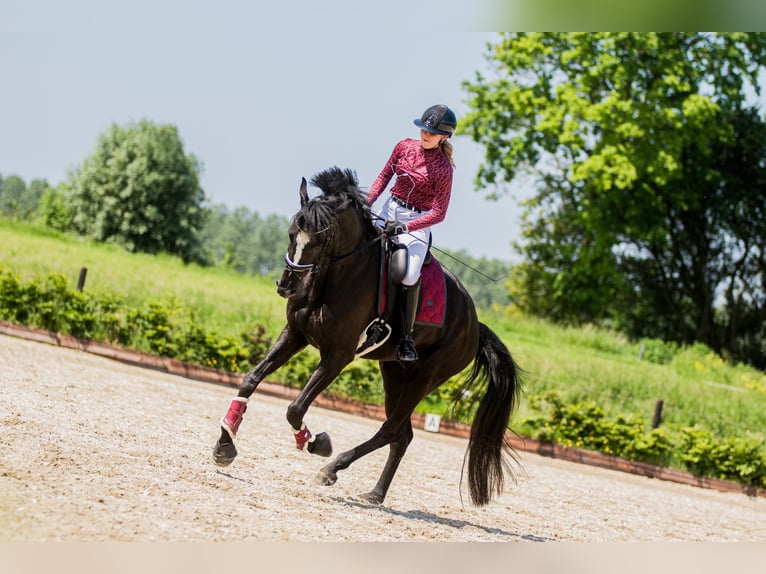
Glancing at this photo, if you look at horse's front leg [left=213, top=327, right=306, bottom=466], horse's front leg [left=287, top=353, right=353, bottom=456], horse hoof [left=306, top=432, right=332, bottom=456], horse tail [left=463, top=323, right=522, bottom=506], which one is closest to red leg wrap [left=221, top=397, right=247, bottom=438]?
horse's front leg [left=213, top=327, right=306, bottom=466]

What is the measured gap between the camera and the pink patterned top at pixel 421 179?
6383mm

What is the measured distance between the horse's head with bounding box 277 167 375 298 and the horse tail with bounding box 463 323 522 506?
1804 mm

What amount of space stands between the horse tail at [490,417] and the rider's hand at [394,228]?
1592mm

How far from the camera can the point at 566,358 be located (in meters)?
17.5

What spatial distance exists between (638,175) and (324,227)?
2248cm

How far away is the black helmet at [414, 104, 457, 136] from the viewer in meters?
6.22

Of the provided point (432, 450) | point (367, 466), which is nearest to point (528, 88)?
point (432, 450)

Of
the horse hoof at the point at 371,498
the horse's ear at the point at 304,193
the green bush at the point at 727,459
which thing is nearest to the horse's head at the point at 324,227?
the horse's ear at the point at 304,193

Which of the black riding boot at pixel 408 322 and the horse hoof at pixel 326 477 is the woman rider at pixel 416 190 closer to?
the black riding boot at pixel 408 322

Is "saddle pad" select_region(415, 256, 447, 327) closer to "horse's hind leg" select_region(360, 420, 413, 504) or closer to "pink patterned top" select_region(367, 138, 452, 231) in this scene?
"pink patterned top" select_region(367, 138, 452, 231)

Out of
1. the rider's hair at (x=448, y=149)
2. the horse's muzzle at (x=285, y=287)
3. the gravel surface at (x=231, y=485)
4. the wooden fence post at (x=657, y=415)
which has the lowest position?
the gravel surface at (x=231, y=485)

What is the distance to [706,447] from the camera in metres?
13.1

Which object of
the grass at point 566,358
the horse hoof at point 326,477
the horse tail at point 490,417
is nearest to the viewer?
the horse hoof at point 326,477

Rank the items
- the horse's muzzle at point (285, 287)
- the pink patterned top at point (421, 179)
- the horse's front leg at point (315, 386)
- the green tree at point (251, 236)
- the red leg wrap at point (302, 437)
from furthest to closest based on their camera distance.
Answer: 1. the green tree at point (251, 236)
2. the pink patterned top at point (421, 179)
3. the red leg wrap at point (302, 437)
4. the horse's front leg at point (315, 386)
5. the horse's muzzle at point (285, 287)
